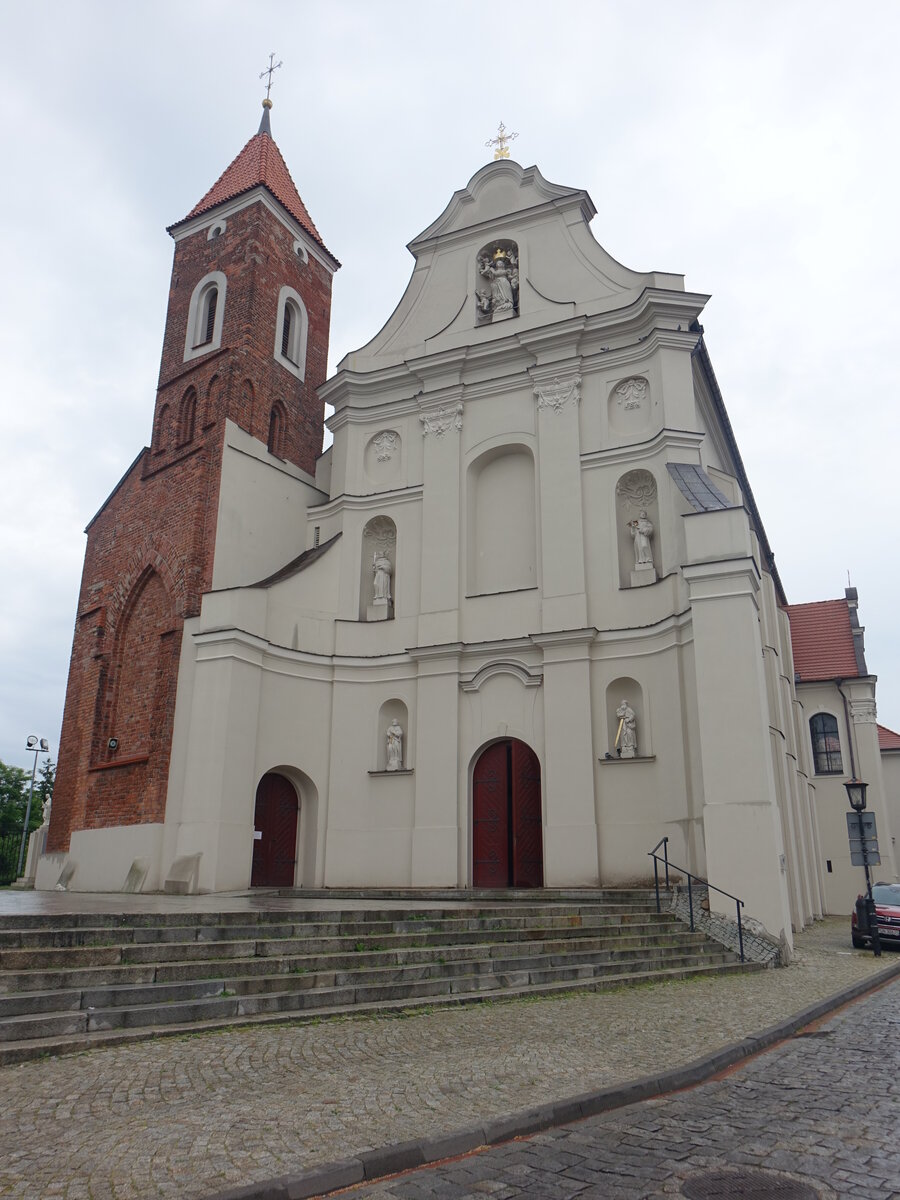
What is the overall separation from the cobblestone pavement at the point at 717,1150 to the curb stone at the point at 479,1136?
7 centimetres

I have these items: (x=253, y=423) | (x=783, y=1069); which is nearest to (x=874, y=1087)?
(x=783, y=1069)

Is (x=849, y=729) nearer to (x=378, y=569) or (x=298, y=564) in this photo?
(x=378, y=569)

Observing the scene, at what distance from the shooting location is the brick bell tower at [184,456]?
18.8 meters

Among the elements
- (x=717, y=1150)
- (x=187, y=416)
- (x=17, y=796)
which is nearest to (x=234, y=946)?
(x=717, y=1150)

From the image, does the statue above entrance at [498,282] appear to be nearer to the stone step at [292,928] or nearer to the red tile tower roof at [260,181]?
the red tile tower roof at [260,181]

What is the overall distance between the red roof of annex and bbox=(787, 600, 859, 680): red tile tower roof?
20.9 metres

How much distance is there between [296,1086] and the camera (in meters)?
5.45

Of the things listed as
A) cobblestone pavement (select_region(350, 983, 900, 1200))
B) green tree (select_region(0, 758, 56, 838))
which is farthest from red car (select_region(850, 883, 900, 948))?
green tree (select_region(0, 758, 56, 838))

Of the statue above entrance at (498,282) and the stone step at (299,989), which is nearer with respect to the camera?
the stone step at (299,989)

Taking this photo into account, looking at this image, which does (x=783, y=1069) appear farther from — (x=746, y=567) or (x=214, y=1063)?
(x=746, y=567)

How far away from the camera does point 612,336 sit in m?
20.0

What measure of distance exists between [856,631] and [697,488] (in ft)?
62.6

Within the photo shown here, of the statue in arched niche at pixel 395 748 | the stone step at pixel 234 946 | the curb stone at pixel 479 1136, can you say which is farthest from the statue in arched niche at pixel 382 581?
the curb stone at pixel 479 1136

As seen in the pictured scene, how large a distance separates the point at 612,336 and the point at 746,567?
7152mm
